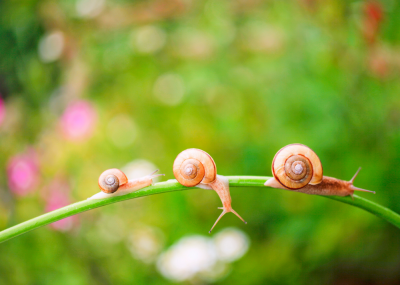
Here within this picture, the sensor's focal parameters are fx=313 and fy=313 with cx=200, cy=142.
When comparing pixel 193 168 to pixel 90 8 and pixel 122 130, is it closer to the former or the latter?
pixel 122 130

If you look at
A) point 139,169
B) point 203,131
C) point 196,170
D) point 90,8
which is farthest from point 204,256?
point 90,8

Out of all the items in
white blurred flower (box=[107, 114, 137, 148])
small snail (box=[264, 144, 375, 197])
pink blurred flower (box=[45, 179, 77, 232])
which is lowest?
small snail (box=[264, 144, 375, 197])

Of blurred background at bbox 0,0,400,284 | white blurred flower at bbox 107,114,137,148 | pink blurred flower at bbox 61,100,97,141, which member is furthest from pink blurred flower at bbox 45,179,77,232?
white blurred flower at bbox 107,114,137,148

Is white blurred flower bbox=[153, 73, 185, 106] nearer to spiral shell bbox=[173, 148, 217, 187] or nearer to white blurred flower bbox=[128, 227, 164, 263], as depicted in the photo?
white blurred flower bbox=[128, 227, 164, 263]

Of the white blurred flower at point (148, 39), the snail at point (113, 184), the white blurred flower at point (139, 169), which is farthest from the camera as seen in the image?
the white blurred flower at point (148, 39)

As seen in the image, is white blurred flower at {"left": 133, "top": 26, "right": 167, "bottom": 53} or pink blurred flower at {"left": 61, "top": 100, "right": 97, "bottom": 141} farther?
white blurred flower at {"left": 133, "top": 26, "right": 167, "bottom": 53}

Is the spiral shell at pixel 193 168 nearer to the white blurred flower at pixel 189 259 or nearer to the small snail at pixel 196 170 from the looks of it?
the small snail at pixel 196 170

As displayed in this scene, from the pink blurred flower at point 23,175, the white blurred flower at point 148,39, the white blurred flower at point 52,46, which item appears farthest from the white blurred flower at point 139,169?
the white blurred flower at point 52,46
